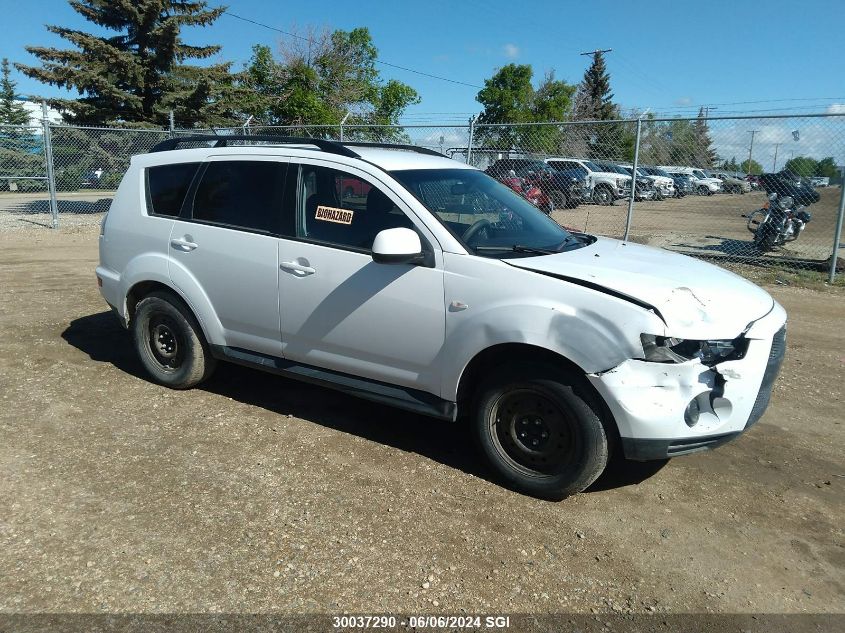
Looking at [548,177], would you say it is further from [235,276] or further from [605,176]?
[235,276]

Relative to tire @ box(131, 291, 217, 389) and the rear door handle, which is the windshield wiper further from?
tire @ box(131, 291, 217, 389)

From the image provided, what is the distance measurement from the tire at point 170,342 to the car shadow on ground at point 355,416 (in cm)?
28

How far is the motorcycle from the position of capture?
40.0 ft

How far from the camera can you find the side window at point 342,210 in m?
4.12

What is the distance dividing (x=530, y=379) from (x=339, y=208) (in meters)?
1.69

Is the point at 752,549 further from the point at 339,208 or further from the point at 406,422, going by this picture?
the point at 339,208

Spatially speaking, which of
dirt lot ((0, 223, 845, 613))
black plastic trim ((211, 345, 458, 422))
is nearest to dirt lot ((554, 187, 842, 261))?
dirt lot ((0, 223, 845, 613))

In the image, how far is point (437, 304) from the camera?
150 inches

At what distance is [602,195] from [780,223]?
23.2ft

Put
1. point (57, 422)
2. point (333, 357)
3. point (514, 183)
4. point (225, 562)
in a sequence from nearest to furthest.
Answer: point (225, 562), point (333, 357), point (57, 422), point (514, 183)

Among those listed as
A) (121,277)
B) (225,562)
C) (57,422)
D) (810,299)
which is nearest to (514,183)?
(810,299)

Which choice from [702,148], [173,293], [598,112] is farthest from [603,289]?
[598,112]

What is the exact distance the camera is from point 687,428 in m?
3.32

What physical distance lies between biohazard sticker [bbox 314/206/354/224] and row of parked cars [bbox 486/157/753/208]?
27.8ft
